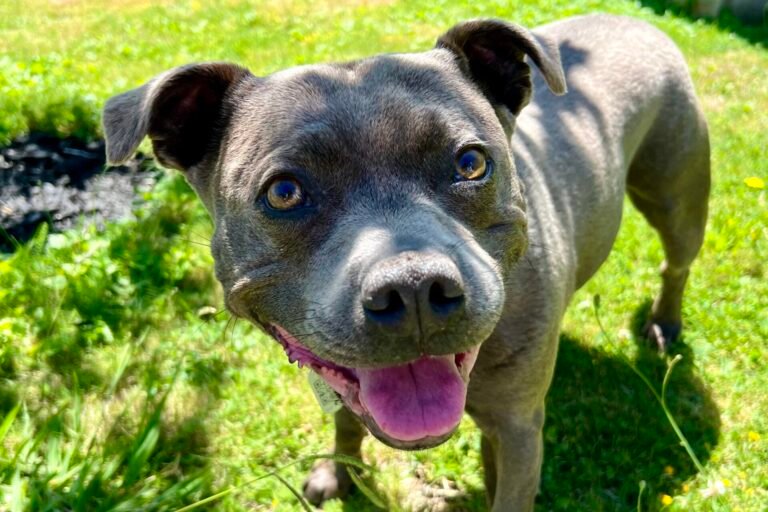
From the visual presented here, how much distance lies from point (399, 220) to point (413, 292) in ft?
1.04

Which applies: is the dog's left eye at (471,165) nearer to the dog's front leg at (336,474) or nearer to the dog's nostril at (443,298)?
the dog's nostril at (443,298)

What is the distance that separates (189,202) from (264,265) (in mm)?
3062

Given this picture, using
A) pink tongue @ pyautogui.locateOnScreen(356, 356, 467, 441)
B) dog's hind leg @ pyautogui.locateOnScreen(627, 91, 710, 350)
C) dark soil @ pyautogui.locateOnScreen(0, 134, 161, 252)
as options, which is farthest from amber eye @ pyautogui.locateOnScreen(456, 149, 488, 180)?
dark soil @ pyautogui.locateOnScreen(0, 134, 161, 252)

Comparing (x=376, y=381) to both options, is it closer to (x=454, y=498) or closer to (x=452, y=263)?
(x=452, y=263)

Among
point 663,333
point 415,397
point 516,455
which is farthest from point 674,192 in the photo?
point 415,397

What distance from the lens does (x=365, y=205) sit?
88.9 inches

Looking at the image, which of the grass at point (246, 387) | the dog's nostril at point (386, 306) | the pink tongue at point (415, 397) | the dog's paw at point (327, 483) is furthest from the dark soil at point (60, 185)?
the dog's nostril at point (386, 306)

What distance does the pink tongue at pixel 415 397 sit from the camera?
2203 millimetres

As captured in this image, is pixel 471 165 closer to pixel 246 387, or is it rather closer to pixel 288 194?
pixel 288 194

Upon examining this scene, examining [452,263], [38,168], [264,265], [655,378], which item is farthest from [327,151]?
[38,168]

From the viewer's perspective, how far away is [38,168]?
18.7 ft

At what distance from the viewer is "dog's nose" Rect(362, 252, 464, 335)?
1930 mm

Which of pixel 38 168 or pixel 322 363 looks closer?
pixel 322 363

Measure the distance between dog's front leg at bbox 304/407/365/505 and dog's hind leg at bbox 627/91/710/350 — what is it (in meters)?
1.91
